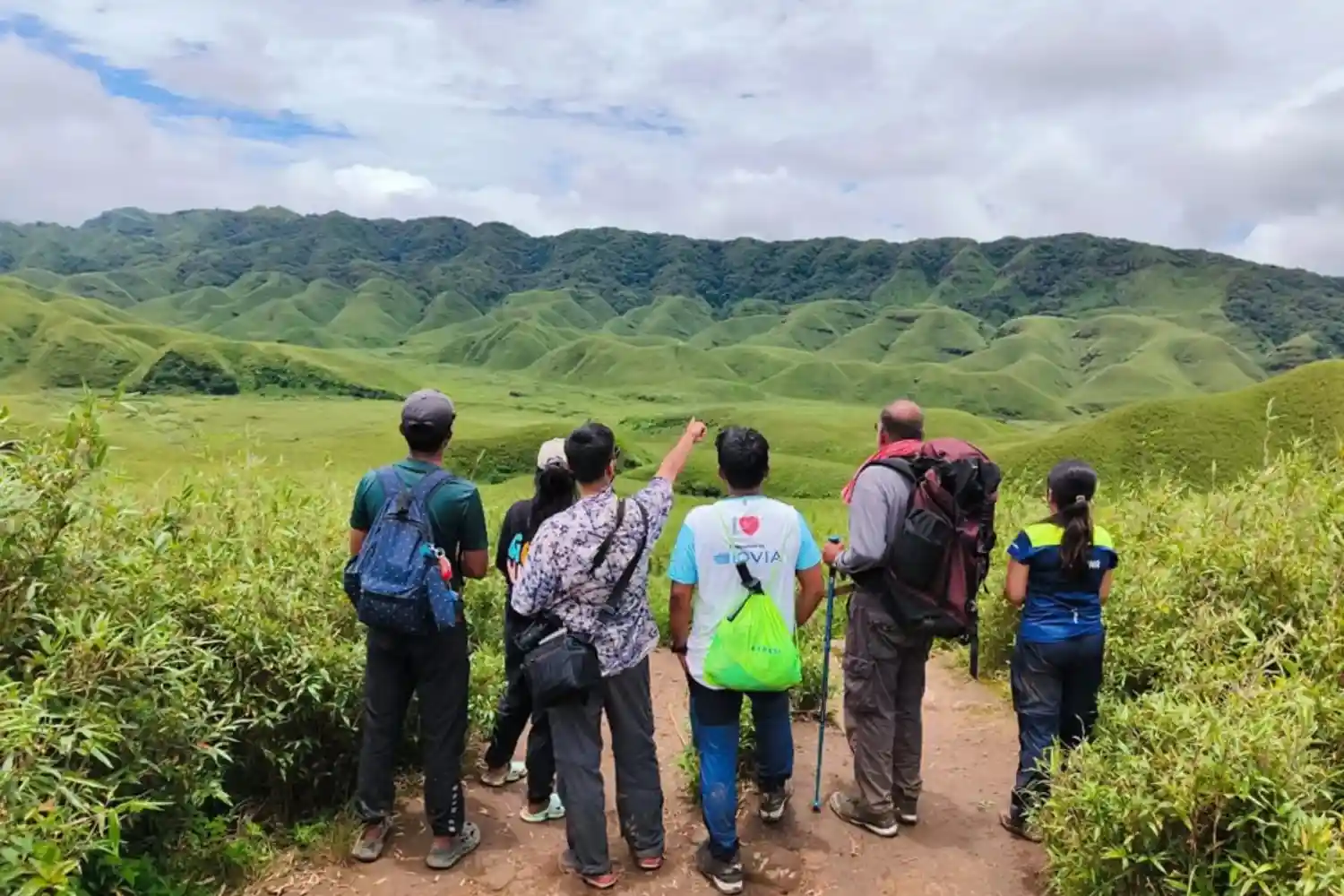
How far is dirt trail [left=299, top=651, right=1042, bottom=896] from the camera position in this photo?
12.5 feet

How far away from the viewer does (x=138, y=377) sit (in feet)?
223

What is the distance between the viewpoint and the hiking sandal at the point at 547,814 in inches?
170

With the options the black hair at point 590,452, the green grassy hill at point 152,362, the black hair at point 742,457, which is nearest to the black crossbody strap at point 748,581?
the black hair at point 742,457

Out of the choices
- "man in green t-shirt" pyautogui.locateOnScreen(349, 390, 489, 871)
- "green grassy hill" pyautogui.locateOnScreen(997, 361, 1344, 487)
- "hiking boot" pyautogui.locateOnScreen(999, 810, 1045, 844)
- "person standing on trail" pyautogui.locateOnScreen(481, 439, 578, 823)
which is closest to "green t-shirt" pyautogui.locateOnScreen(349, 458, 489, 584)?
"man in green t-shirt" pyautogui.locateOnScreen(349, 390, 489, 871)

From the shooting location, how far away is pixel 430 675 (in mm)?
3840

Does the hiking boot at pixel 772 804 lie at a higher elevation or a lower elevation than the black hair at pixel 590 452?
lower

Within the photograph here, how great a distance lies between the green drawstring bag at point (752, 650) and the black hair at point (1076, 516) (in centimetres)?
136

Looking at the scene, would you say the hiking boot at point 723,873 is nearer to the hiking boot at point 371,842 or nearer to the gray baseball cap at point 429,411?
the hiking boot at point 371,842

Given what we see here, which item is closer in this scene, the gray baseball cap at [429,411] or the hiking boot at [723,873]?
the gray baseball cap at [429,411]

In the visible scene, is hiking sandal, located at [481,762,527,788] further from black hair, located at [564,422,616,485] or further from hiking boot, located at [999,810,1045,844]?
hiking boot, located at [999,810,1045,844]

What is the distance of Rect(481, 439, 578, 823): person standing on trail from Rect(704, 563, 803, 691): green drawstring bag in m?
1.00

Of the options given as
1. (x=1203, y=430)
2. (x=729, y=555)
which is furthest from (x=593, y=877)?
(x=1203, y=430)

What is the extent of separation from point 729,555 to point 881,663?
99cm

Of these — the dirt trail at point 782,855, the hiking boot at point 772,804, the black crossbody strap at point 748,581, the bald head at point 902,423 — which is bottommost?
the dirt trail at point 782,855
